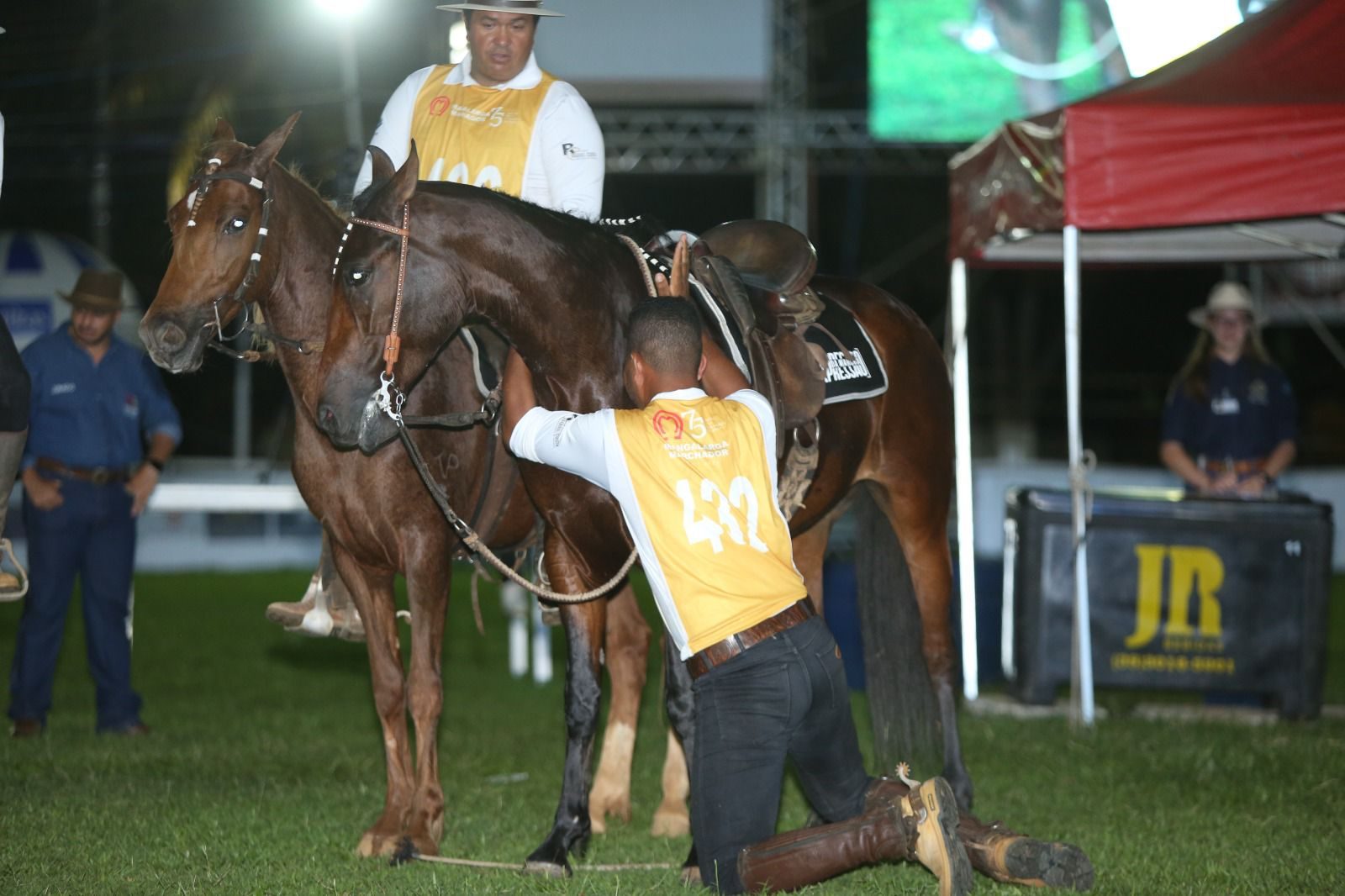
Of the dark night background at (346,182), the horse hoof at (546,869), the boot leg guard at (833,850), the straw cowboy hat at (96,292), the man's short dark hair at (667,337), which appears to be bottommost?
the horse hoof at (546,869)

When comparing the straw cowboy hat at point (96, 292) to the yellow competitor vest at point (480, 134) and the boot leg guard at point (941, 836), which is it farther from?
the boot leg guard at point (941, 836)

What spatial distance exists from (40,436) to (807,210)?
9.80 m

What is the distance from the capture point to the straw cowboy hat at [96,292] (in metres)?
7.55

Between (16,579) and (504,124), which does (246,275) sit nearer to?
(504,124)

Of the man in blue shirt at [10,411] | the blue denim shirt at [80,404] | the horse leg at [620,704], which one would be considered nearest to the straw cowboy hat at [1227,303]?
the horse leg at [620,704]

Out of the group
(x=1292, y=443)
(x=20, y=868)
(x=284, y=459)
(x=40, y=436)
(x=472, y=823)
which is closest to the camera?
(x=20, y=868)

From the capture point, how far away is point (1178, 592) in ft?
26.5

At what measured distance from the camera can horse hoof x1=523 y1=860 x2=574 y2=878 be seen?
457 centimetres

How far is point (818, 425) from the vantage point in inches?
203

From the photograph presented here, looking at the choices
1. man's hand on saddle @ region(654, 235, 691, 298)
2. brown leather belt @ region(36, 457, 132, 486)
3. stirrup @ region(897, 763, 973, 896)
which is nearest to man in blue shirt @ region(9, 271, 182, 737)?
brown leather belt @ region(36, 457, 132, 486)

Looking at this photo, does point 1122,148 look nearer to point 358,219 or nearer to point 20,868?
point 358,219

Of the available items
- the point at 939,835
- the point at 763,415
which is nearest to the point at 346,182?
the point at 763,415

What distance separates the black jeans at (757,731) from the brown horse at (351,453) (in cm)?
137

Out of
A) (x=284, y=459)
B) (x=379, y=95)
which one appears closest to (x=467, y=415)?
(x=379, y=95)
